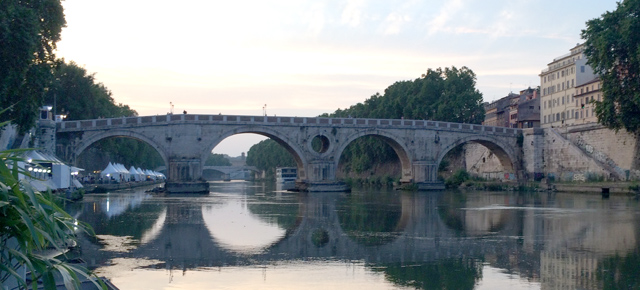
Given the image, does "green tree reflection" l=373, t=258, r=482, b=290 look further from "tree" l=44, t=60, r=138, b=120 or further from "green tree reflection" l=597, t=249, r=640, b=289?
"tree" l=44, t=60, r=138, b=120

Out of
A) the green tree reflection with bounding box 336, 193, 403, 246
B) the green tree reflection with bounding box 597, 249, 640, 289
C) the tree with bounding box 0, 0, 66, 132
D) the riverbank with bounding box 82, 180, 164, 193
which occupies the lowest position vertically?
the green tree reflection with bounding box 597, 249, 640, 289

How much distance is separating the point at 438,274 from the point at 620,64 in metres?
31.5

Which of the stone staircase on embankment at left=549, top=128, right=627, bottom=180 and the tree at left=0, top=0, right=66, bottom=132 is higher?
the tree at left=0, top=0, right=66, bottom=132

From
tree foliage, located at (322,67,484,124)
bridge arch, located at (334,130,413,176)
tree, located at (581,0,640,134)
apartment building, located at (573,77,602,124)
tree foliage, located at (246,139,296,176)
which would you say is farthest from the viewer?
tree foliage, located at (246,139,296,176)

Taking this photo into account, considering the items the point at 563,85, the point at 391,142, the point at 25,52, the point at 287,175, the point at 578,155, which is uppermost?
the point at 563,85

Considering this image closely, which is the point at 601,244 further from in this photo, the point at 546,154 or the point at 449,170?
the point at 449,170

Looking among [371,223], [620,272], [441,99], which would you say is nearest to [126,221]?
[371,223]

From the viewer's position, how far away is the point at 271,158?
11588 cm

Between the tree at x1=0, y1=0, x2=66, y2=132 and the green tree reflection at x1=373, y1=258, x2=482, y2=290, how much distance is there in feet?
47.7

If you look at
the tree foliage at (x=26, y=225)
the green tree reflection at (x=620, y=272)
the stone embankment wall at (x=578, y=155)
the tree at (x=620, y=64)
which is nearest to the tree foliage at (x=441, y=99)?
the stone embankment wall at (x=578, y=155)

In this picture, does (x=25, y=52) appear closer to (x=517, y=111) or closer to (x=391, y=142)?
(x=391, y=142)

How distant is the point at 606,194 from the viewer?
38.3 metres

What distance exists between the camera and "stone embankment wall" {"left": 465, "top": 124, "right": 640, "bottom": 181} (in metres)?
42.4

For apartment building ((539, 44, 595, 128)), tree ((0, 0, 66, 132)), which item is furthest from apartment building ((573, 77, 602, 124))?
tree ((0, 0, 66, 132))
